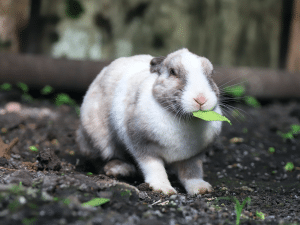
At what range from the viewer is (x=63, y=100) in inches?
250

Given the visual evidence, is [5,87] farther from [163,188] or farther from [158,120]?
[163,188]

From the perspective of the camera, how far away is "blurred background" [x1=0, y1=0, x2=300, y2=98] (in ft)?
20.9

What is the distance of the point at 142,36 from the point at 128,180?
402 centimetres

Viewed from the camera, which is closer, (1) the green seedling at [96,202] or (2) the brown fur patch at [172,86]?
(1) the green seedling at [96,202]

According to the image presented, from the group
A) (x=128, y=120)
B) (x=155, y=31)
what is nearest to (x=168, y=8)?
(x=155, y=31)

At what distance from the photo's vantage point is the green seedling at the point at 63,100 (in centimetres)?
636

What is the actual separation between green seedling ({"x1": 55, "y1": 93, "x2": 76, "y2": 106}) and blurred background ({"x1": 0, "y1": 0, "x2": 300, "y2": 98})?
0.16 m

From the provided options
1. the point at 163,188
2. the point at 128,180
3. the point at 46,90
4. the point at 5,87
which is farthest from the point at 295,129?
the point at 5,87

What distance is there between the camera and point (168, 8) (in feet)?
22.8

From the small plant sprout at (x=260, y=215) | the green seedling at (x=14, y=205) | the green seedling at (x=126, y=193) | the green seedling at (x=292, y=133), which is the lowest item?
the green seedling at (x=292, y=133)

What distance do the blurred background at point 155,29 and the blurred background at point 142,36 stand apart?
2 centimetres

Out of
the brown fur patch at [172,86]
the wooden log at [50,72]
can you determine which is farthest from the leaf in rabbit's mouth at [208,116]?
the wooden log at [50,72]

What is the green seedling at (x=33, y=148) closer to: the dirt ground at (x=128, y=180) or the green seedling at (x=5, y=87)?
the dirt ground at (x=128, y=180)

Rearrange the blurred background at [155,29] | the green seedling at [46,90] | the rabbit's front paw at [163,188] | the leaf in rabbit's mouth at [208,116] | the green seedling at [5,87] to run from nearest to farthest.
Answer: the leaf in rabbit's mouth at [208,116]
the rabbit's front paw at [163,188]
the green seedling at [5,87]
the green seedling at [46,90]
the blurred background at [155,29]
